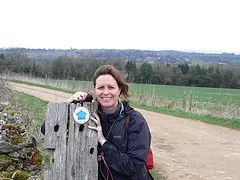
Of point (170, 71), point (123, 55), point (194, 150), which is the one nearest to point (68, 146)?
point (194, 150)

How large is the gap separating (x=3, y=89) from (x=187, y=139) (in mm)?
5342

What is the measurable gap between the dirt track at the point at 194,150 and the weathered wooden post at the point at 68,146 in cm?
449

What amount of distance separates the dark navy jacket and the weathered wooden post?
0.34 feet

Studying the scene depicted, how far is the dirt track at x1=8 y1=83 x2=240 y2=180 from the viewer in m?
6.83

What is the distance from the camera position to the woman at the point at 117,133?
7.43ft

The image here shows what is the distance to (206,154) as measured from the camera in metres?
8.17

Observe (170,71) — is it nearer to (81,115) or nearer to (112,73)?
(112,73)

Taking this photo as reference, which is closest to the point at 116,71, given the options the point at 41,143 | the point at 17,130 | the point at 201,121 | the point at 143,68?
the point at 17,130

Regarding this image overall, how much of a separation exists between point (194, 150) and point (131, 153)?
6625 mm

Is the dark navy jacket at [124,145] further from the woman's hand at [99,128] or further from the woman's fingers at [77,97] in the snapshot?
the woman's fingers at [77,97]

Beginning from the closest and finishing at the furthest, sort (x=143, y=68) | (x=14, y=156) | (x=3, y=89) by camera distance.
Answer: (x=14, y=156)
(x=3, y=89)
(x=143, y=68)

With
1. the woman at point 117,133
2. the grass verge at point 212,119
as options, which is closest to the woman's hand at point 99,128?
the woman at point 117,133

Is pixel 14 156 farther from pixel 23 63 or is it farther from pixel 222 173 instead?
pixel 23 63

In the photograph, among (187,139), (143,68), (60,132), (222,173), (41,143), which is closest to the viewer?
(60,132)
